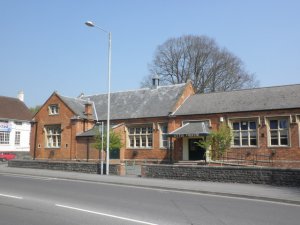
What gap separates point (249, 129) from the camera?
2978 centimetres

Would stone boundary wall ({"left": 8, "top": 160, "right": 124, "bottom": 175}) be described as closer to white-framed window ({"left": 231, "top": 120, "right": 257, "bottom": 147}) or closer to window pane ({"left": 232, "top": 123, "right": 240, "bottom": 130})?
white-framed window ({"left": 231, "top": 120, "right": 257, "bottom": 147})

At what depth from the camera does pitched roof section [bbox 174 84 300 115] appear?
95.1 ft

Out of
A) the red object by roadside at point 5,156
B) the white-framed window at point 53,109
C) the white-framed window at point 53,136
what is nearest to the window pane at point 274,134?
the white-framed window at point 53,136

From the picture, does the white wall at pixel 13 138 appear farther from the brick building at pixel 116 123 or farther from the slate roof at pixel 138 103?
the slate roof at pixel 138 103

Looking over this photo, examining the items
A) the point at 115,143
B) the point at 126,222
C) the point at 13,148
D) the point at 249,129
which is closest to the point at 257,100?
the point at 249,129

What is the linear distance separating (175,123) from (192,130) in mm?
3373

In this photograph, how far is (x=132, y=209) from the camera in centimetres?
1044

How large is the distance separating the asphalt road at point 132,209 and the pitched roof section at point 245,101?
17091 mm

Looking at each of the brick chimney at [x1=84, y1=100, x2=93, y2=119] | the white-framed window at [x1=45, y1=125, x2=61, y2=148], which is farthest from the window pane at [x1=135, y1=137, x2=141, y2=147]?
the white-framed window at [x1=45, y1=125, x2=61, y2=148]

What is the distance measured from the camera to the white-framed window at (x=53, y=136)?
126ft

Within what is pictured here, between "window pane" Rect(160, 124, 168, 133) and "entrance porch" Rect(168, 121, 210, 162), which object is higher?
"window pane" Rect(160, 124, 168, 133)

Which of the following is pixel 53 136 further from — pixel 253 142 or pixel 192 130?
pixel 253 142

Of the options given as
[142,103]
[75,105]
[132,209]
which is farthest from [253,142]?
[132,209]

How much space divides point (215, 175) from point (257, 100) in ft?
43.2
